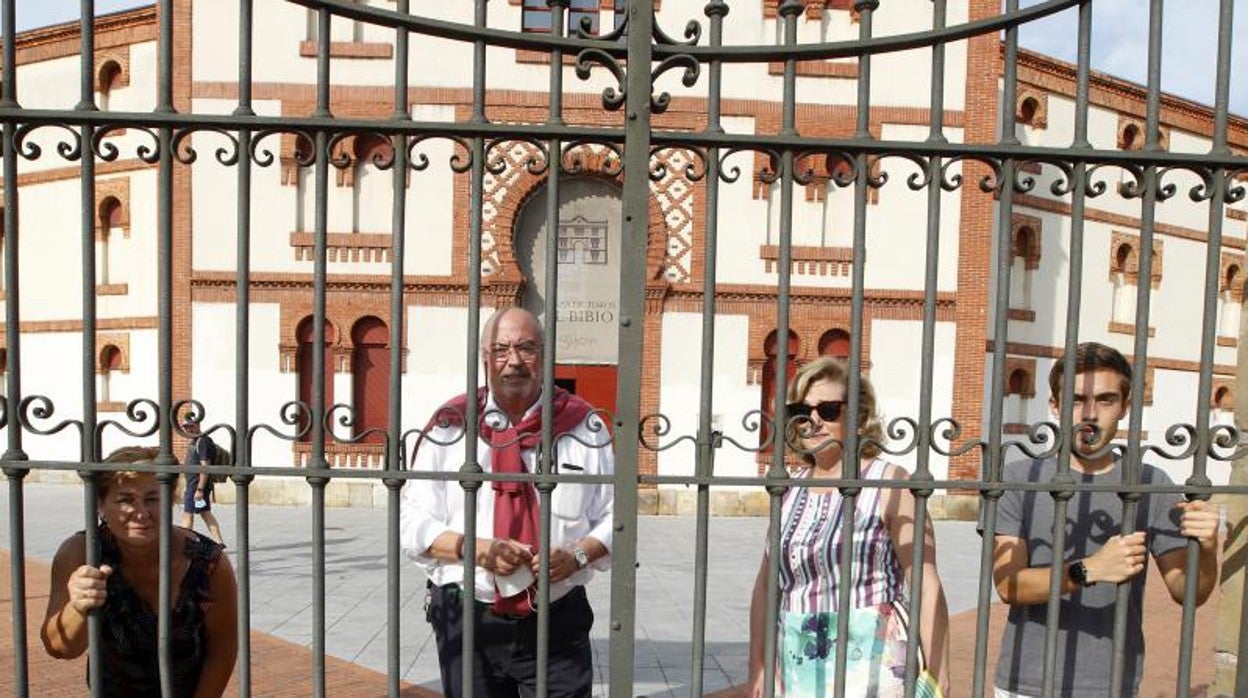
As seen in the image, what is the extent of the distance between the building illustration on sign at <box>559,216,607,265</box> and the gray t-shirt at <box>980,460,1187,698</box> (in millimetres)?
11656

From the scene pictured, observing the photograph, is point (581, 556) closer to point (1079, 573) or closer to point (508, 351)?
point (508, 351)

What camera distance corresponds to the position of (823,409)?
8.52ft

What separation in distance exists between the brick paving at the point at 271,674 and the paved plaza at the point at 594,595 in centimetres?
4

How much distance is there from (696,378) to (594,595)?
7.01 meters

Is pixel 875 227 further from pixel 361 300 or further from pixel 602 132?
pixel 602 132

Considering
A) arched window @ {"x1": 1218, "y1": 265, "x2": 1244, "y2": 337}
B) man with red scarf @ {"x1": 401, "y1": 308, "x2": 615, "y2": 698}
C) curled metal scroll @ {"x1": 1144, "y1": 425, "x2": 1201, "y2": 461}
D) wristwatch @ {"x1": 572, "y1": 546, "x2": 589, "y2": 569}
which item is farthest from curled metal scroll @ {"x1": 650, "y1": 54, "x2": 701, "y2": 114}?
arched window @ {"x1": 1218, "y1": 265, "x2": 1244, "y2": 337}

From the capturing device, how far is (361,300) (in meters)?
14.6

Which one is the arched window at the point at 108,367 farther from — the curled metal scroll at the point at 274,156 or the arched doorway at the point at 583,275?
the curled metal scroll at the point at 274,156

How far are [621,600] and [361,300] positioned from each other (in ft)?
42.9

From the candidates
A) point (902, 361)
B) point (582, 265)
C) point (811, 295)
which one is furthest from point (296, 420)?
point (902, 361)

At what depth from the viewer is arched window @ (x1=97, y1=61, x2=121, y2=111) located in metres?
16.2

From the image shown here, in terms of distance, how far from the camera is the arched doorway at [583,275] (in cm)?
1388

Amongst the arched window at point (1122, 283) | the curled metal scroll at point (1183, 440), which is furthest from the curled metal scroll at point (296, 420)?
the arched window at point (1122, 283)

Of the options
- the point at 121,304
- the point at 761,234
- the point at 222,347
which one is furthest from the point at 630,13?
the point at 121,304
